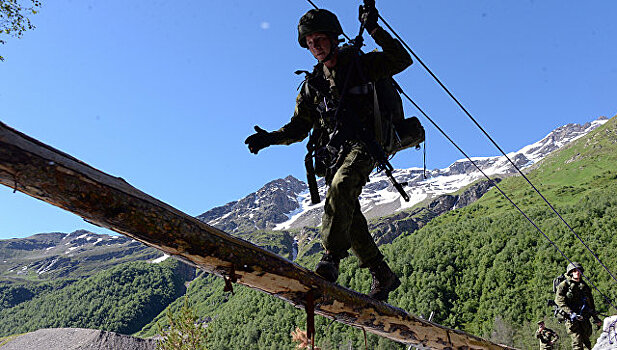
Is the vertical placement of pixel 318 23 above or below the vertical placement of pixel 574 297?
above

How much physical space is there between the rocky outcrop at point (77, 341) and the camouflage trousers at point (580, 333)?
280ft

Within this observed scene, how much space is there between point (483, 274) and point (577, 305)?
463 feet

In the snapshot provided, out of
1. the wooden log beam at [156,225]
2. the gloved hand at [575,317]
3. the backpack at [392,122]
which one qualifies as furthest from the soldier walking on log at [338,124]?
the gloved hand at [575,317]

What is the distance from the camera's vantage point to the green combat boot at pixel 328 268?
15.0 ft

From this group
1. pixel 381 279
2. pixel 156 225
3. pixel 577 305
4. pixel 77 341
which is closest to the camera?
pixel 156 225

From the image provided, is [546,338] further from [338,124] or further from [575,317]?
[338,124]

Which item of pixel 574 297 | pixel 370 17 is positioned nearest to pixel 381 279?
pixel 370 17

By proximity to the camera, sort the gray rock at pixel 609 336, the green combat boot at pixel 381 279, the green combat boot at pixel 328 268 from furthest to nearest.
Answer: the gray rock at pixel 609 336, the green combat boot at pixel 381 279, the green combat boot at pixel 328 268

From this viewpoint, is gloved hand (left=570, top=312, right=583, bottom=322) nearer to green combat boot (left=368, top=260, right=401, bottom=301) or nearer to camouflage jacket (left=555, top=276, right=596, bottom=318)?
camouflage jacket (left=555, top=276, right=596, bottom=318)

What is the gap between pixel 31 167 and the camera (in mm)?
2361

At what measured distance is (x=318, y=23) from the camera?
484 cm

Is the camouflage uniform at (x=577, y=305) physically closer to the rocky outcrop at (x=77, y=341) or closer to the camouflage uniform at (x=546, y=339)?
the camouflage uniform at (x=546, y=339)

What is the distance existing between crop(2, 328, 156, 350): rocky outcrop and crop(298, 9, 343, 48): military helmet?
91413mm

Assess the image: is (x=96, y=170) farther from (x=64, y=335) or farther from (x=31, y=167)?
(x=64, y=335)
